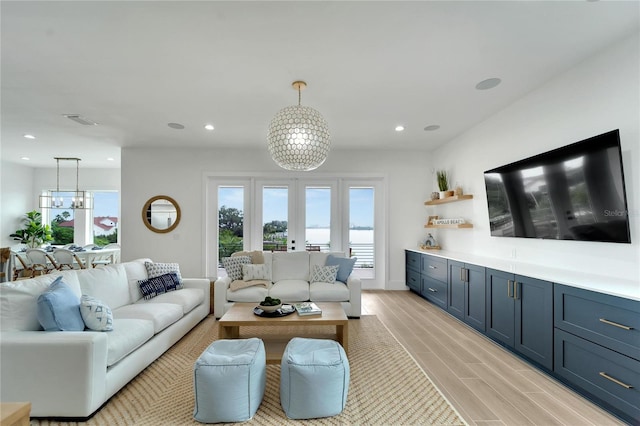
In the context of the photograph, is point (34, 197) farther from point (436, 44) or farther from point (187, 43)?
point (436, 44)

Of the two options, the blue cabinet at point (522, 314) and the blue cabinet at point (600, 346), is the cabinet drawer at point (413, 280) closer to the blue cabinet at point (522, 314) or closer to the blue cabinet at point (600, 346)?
the blue cabinet at point (522, 314)

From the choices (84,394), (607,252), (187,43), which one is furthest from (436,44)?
(84,394)

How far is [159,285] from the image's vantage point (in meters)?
3.51

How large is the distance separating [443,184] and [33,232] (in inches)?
371

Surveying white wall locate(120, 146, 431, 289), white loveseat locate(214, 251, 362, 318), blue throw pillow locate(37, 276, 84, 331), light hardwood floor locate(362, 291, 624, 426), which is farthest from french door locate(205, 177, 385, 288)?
blue throw pillow locate(37, 276, 84, 331)

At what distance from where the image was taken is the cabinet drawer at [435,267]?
4.15m

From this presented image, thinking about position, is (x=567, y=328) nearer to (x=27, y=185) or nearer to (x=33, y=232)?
(x=33, y=232)

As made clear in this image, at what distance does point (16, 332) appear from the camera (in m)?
1.97

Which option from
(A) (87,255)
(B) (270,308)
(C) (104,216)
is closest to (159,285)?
(B) (270,308)

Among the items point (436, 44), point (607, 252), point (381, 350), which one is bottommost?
point (381, 350)

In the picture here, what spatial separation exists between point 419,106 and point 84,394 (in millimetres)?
4084

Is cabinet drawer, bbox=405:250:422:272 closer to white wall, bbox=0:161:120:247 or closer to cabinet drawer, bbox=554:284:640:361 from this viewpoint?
cabinet drawer, bbox=554:284:640:361

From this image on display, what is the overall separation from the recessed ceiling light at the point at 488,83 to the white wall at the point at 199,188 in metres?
2.60

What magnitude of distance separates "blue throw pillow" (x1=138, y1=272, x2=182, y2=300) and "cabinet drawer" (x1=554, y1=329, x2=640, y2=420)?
4.07 m
